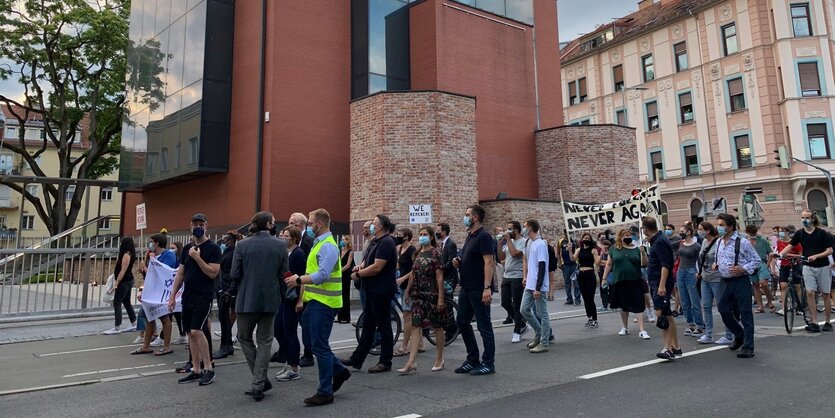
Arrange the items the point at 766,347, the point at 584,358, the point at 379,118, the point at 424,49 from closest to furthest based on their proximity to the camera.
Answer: the point at 584,358 → the point at 766,347 → the point at 379,118 → the point at 424,49

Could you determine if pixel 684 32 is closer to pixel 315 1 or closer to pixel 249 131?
pixel 315 1

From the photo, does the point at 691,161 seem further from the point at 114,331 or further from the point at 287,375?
the point at 287,375

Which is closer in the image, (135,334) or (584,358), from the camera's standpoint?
(584,358)

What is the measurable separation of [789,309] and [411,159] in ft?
35.8

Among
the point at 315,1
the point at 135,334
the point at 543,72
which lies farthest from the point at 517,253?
the point at 543,72

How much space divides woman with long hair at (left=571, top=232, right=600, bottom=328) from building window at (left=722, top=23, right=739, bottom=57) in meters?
30.1

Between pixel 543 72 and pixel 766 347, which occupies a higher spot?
pixel 543 72

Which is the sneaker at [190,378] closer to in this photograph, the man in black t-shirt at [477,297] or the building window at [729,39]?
the man in black t-shirt at [477,297]

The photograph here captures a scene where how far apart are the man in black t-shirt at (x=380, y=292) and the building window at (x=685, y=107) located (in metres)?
36.2

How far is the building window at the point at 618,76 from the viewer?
41.7 meters

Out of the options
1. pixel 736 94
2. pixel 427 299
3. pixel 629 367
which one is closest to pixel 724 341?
pixel 629 367

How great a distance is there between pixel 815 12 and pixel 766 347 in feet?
108

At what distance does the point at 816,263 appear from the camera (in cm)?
962

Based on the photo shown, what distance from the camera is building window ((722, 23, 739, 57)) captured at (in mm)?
34344
